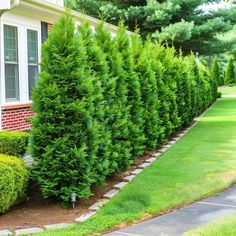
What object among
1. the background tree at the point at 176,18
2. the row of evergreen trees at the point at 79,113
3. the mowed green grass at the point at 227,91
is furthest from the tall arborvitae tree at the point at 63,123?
the mowed green grass at the point at 227,91

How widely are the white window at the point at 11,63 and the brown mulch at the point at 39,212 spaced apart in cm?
395

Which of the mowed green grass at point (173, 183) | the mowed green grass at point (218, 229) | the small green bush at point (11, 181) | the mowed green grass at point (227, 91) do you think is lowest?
the mowed green grass at point (218, 229)

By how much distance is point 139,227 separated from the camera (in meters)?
5.03

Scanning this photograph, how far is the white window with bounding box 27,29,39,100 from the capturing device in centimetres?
1051

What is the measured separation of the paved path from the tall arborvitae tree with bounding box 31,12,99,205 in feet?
3.51

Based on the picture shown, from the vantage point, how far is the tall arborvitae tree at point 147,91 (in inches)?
372

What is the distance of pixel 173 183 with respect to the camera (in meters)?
6.89

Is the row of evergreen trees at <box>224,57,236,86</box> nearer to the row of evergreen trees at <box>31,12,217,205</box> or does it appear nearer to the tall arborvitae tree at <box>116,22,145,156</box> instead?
the tall arborvitae tree at <box>116,22,145,156</box>

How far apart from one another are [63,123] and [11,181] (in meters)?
0.98

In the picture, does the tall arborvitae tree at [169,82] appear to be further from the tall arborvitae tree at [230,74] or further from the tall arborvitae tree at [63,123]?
the tall arborvitae tree at [230,74]

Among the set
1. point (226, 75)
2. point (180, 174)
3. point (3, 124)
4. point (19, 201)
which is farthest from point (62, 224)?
point (226, 75)

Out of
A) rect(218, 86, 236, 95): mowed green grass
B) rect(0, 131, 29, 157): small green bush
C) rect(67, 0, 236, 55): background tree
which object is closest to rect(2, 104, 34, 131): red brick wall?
rect(0, 131, 29, 157): small green bush

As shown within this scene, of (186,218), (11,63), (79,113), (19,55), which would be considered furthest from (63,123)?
(19,55)

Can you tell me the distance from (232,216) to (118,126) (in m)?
2.47
